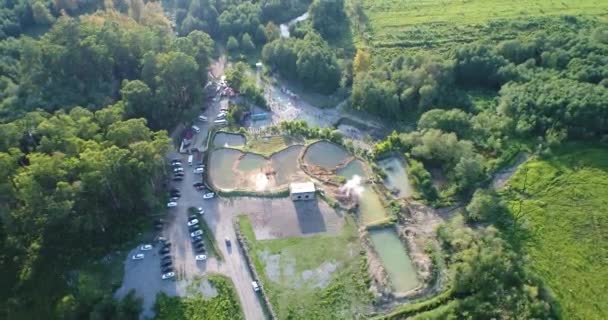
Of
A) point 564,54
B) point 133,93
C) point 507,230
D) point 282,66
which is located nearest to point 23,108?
point 133,93

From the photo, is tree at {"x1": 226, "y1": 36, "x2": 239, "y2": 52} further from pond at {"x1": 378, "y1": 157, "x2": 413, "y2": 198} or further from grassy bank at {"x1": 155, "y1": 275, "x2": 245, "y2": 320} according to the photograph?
grassy bank at {"x1": 155, "y1": 275, "x2": 245, "y2": 320}

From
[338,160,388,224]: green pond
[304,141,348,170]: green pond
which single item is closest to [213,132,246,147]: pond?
[304,141,348,170]: green pond

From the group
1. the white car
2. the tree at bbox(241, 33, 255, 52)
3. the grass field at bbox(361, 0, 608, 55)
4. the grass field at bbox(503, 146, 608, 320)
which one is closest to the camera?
the grass field at bbox(503, 146, 608, 320)

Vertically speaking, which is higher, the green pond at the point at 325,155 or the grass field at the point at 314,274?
the green pond at the point at 325,155

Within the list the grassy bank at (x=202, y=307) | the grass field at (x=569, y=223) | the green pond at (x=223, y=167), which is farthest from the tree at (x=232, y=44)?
the grass field at (x=569, y=223)

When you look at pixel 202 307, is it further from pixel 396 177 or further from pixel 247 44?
pixel 247 44

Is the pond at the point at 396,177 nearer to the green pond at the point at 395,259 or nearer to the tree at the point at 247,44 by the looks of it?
the green pond at the point at 395,259

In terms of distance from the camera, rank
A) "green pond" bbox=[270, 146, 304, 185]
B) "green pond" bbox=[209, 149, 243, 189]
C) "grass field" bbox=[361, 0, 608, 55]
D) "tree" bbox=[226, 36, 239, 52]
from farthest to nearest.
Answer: "grass field" bbox=[361, 0, 608, 55], "tree" bbox=[226, 36, 239, 52], "green pond" bbox=[270, 146, 304, 185], "green pond" bbox=[209, 149, 243, 189]
